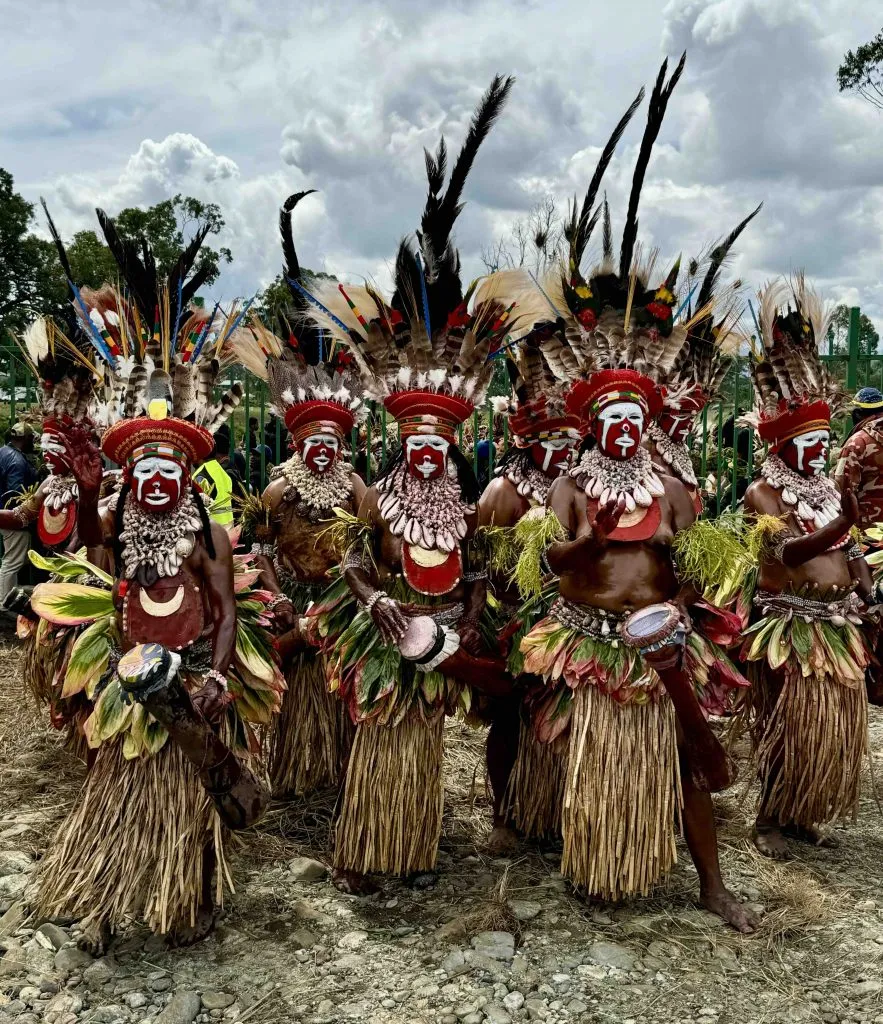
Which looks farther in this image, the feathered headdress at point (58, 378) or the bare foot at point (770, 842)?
the feathered headdress at point (58, 378)

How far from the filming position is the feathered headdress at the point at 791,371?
4008 millimetres

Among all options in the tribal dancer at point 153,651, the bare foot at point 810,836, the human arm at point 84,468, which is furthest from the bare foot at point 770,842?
the human arm at point 84,468

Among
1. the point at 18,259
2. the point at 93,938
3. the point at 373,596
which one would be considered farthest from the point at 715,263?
the point at 18,259

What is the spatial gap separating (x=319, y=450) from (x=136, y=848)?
2183 millimetres

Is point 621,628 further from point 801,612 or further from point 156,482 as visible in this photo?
point 156,482

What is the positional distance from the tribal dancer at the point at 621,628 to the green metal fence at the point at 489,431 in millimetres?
2872

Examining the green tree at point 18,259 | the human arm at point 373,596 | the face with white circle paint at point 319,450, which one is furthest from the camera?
the green tree at point 18,259

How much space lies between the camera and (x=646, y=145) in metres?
3.45

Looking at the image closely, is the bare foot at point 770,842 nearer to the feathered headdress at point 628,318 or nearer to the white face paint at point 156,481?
the feathered headdress at point 628,318

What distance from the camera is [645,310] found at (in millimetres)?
3395

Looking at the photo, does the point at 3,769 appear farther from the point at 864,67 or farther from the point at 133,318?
the point at 864,67

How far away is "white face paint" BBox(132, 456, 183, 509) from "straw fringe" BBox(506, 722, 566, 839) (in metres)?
1.85

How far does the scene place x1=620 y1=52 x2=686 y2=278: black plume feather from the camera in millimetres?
3420

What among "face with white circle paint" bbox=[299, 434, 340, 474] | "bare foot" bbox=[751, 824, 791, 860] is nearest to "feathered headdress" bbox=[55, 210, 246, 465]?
"face with white circle paint" bbox=[299, 434, 340, 474]
